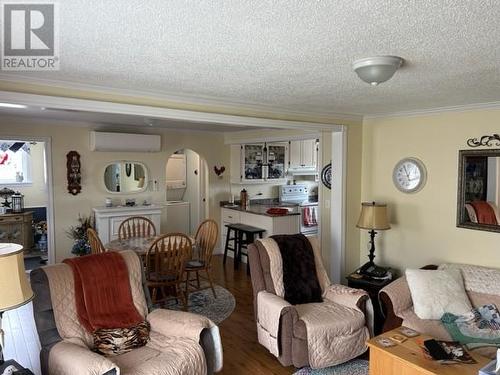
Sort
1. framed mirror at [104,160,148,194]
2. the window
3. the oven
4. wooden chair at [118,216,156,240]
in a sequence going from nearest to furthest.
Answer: wooden chair at [118,216,156,240] < framed mirror at [104,160,148,194] < the window < the oven

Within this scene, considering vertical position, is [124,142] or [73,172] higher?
[124,142]

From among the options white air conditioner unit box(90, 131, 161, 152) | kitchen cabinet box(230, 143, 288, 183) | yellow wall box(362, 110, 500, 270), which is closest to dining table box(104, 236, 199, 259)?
white air conditioner unit box(90, 131, 161, 152)

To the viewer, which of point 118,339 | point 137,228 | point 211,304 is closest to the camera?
point 118,339

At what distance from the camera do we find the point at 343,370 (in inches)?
120

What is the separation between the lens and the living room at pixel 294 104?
5.43ft

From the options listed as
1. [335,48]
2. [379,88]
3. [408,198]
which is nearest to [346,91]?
[379,88]

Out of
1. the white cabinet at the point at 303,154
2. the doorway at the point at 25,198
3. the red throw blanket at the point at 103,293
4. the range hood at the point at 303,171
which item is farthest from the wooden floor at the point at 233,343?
the white cabinet at the point at 303,154

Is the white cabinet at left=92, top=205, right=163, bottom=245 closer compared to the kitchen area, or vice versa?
the white cabinet at left=92, top=205, right=163, bottom=245

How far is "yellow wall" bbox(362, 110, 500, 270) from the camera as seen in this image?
12.2 ft

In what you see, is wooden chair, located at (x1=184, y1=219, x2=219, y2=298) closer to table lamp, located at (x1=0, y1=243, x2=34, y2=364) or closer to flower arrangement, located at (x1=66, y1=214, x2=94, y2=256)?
flower arrangement, located at (x1=66, y1=214, x2=94, y2=256)

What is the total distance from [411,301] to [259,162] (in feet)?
13.8

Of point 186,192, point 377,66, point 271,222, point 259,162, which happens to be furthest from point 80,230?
point 377,66

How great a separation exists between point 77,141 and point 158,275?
2846 mm

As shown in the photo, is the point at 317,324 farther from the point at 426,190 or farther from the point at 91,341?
the point at 426,190
